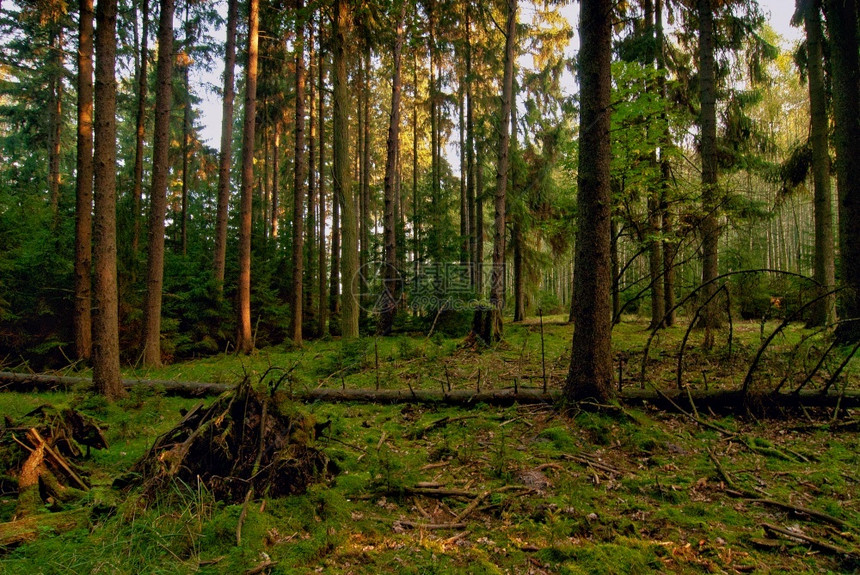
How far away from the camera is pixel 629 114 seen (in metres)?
8.84

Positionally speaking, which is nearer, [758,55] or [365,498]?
[365,498]

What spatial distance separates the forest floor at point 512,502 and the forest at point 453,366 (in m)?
0.02

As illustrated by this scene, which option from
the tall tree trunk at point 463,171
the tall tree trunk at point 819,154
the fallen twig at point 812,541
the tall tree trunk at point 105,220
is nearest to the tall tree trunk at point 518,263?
the tall tree trunk at point 463,171

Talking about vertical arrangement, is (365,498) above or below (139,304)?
below

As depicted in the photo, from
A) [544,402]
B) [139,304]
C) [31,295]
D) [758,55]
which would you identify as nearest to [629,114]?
[758,55]

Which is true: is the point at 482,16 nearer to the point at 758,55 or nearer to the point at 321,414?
the point at 758,55

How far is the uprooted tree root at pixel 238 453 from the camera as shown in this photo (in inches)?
115

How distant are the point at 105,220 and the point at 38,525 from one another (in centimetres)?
464

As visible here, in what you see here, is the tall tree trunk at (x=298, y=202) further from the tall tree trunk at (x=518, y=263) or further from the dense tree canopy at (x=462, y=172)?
the tall tree trunk at (x=518, y=263)

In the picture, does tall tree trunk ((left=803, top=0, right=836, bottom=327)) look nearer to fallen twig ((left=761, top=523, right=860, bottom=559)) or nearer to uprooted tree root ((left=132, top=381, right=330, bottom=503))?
fallen twig ((left=761, top=523, right=860, bottom=559))

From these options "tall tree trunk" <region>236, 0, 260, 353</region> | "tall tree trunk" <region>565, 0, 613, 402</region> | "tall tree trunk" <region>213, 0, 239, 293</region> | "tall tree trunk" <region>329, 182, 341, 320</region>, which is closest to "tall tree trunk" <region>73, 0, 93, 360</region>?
"tall tree trunk" <region>213, 0, 239, 293</region>

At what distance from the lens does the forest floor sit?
2299 mm

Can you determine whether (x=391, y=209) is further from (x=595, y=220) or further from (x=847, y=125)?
(x=847, y=125)

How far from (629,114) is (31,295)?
1439 cm
